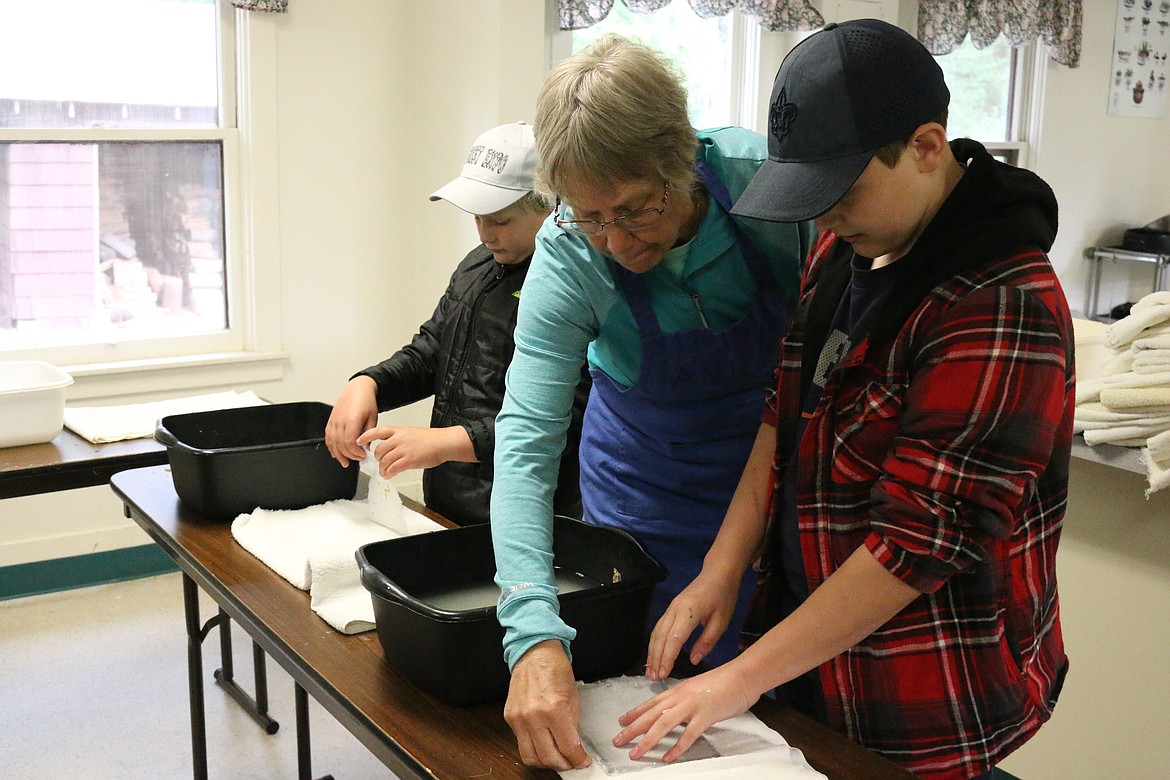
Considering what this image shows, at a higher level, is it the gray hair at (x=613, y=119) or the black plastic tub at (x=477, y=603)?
the gray hair at (x=613, y=119)

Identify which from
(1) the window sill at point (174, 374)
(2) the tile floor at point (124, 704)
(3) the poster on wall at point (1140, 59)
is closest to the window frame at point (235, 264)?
(1) the window sill at point (174, 374)

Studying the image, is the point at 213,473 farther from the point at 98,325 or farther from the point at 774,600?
the point at 98,325

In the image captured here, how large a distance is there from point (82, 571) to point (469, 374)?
82.6 inches

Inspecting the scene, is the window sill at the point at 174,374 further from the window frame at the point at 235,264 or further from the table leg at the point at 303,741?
the table leg at the point at 303,741

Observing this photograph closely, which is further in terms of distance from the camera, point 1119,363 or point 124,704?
point 124,704

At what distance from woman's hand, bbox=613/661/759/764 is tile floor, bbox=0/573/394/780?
1.57m

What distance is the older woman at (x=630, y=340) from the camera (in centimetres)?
116

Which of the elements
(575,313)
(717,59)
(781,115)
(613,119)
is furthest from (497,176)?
(717,59)

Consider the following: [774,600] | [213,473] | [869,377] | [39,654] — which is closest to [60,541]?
[39,654]

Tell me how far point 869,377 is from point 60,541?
3.01 metres

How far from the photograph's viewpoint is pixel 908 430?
994 mm

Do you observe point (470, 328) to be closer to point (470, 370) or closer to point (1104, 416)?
point (470, 370)

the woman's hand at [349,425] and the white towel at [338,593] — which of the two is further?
the woman's hand at [349,425]

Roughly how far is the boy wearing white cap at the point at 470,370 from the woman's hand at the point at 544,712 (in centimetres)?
65
